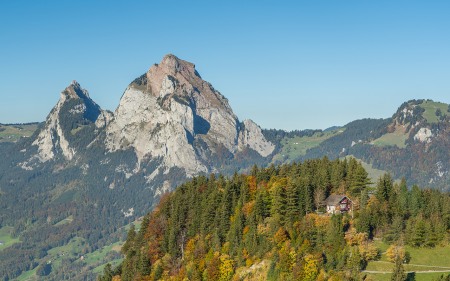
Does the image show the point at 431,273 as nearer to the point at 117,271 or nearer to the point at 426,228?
the point at 426,228

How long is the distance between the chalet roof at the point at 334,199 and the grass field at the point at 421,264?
46.8ft

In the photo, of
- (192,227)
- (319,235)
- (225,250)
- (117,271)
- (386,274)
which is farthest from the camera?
(117,271)

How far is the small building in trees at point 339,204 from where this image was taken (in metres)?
145

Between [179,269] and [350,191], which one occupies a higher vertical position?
[350,191]

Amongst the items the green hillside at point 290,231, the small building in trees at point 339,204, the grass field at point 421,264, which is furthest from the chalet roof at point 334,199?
the grass field at point 421,264

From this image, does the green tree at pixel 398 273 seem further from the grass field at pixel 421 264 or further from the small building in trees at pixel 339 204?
the small building in trees at pixel 339 204

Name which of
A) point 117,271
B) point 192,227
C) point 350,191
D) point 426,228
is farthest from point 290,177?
point 117,271

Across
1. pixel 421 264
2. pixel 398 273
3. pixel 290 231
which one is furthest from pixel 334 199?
pixel 398 273

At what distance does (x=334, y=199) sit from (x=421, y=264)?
26857 millimetres

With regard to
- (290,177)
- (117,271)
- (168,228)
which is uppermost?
(290,177)

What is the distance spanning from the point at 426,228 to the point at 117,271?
305 ft

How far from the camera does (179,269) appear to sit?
154m

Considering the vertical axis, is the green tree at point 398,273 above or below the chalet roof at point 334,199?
below

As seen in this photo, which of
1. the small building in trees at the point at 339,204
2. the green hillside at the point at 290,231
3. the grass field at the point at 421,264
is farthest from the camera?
the small building in trees at the point at 339,204
